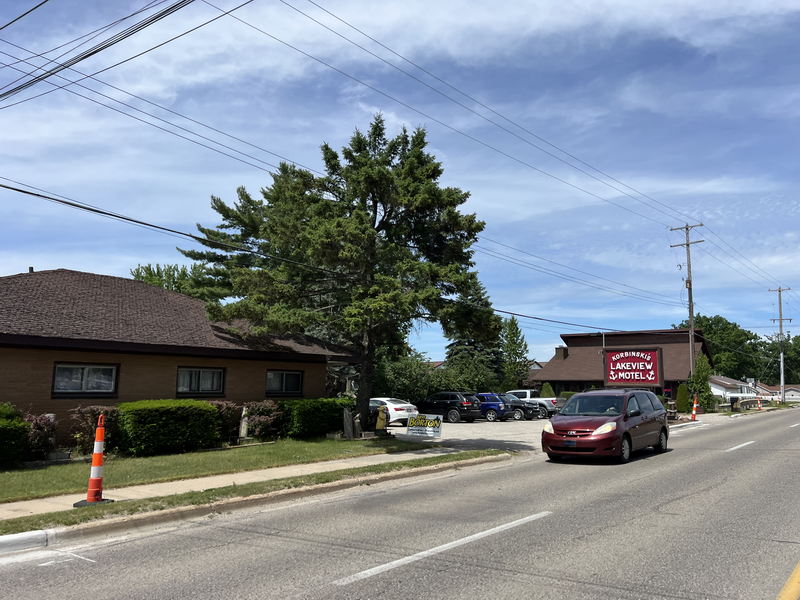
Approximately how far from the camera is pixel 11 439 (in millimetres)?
11992

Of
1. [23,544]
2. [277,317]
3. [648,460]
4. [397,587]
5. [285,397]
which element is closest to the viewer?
[397,587]

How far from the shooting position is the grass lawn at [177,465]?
1045 cm

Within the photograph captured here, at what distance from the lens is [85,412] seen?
1423cm

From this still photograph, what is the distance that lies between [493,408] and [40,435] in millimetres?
24832

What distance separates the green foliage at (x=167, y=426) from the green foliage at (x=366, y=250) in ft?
10.1

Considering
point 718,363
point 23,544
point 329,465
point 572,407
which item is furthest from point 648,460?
point 718,363

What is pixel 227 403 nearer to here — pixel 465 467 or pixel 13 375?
pixel 13 375

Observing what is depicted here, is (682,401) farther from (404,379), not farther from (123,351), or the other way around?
(123,351)

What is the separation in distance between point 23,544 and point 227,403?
10.4 metres

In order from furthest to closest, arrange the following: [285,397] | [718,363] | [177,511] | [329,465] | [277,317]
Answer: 1. [718,363]
2. [285,397]
3. [277,317]
4. [329,465]
5. [177,511]

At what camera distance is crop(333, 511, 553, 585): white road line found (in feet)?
18.8

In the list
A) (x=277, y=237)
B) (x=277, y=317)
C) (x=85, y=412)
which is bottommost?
(x=85, y=412)

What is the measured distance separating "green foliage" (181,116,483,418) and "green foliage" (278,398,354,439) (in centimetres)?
90

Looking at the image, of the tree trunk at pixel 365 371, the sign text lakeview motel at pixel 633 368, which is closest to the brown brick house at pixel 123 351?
the tree trunk at pixel 365 371
